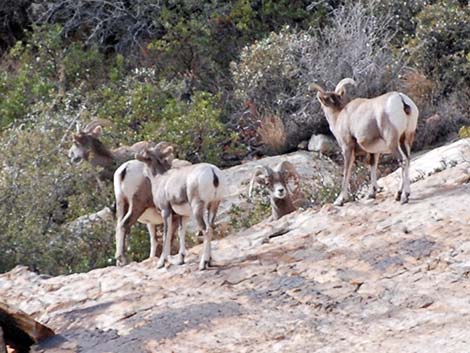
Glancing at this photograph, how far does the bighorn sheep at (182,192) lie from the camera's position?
12477mm

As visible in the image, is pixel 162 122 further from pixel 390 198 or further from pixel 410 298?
pixel 410 298

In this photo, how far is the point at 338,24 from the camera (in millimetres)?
25688

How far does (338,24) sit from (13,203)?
1079 cm

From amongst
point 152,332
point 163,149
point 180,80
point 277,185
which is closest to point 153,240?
point 163,149

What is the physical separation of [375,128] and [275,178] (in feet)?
7.54

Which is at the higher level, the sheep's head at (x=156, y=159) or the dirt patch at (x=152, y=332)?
the sheep's head at (x=156, y=159)

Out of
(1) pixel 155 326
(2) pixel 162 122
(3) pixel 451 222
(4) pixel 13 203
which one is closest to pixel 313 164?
(2) pixel 162 122

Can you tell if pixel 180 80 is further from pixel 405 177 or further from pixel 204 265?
pixel 204 265

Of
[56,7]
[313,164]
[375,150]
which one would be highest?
[56,7]

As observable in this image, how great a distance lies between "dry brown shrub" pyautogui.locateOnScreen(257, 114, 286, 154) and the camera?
76.7 feet

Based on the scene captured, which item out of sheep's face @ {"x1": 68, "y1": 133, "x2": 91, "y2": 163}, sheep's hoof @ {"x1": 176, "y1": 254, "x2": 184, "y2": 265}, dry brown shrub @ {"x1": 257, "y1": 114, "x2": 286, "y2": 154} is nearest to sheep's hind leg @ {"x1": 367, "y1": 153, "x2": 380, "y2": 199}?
sheep's hoof @ {"x1": 176, "y1": 254, "x2": 184, "y2": 265}

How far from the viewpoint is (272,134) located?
2353 centimetres

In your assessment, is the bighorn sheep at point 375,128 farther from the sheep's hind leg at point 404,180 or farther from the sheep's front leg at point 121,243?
the sheep's front leg at point 121,243

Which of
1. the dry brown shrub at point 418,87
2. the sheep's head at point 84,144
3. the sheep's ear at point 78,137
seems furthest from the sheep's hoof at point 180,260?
the dry brown shrub at point 418,87
